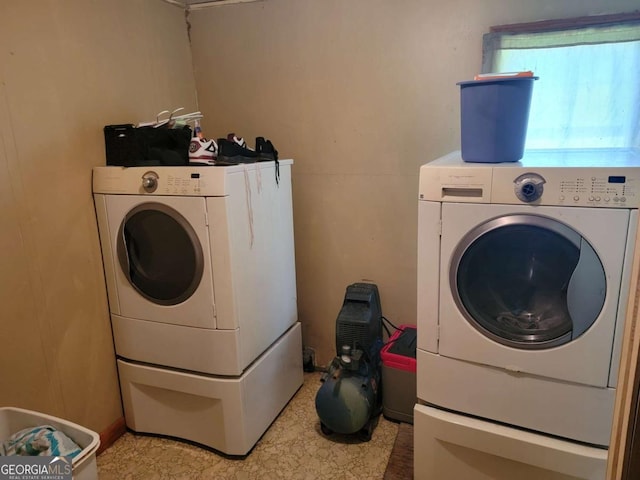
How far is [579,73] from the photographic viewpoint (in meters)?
1.95

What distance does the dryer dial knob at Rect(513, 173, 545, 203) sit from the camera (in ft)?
4.60

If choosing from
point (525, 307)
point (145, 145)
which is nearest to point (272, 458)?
point (525, 307)

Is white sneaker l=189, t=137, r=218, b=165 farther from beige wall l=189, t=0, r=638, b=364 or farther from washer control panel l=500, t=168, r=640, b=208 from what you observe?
washer control panel l=500, t=168, r=640, b=208

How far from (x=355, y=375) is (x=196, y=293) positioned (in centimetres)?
84

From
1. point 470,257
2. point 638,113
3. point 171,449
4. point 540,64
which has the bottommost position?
point 171,449

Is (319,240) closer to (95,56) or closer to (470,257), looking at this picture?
(470,257)

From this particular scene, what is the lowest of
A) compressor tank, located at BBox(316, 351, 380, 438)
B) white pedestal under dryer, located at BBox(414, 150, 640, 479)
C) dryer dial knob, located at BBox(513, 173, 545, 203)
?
compressor tank, located at BBox(316, 351, 380, 438)

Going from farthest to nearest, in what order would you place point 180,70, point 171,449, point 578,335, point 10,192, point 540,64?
point 180,70 < point 171,449 < point 540,64 < point 10,192 < point 578,335

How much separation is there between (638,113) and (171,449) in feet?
8.38

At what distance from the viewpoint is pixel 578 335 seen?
1.44 meters

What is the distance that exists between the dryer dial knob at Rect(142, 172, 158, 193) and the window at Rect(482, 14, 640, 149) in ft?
5.10

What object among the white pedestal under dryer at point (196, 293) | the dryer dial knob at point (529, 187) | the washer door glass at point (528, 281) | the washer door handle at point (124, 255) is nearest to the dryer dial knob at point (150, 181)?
the white pedestal under dryer at point (196, 293)

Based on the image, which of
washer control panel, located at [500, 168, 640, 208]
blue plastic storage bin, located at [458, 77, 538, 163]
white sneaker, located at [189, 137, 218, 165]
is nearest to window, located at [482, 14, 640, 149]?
blue plastic storage bin, located at [458, 77, 538, 163]

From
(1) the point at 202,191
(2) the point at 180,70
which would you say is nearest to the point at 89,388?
(1) the point at 202,191
